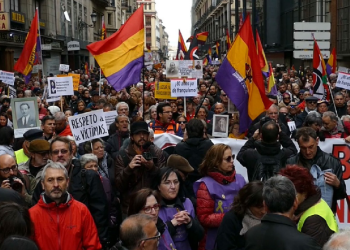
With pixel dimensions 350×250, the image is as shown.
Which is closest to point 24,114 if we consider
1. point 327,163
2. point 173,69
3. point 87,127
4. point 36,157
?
point 87,127

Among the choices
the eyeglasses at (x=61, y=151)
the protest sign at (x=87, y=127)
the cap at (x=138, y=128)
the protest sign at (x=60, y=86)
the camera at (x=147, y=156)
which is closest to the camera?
the camera at (x=147, y=156)

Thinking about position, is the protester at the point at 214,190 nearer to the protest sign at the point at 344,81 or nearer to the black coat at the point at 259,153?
the black coat at the point at 259,153

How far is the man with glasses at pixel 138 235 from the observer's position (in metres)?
3.35

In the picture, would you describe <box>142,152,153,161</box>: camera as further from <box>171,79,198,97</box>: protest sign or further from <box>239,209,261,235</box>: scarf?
<box>171,79,198,97</box>: protest sign

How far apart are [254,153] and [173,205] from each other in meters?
1.24

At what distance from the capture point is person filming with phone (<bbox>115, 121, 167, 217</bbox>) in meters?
5.41

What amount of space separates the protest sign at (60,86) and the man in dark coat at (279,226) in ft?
29.6

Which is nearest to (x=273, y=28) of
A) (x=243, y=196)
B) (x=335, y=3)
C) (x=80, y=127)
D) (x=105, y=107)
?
(x=335, y=3)

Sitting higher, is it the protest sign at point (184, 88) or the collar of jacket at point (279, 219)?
the protest sign at point (184, 88)

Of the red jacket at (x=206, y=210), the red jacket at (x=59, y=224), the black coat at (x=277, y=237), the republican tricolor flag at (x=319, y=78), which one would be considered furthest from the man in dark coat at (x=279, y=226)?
the republican tricolor flag at (x=319, y=78)

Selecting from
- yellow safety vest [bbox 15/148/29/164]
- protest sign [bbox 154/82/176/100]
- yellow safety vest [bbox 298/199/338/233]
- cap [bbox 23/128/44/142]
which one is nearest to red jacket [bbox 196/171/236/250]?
yellow safety vest [bbox 298/199/338/233]

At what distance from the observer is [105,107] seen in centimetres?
1056

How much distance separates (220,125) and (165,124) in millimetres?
1009

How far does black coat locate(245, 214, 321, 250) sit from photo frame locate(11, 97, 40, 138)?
5.68 metres
